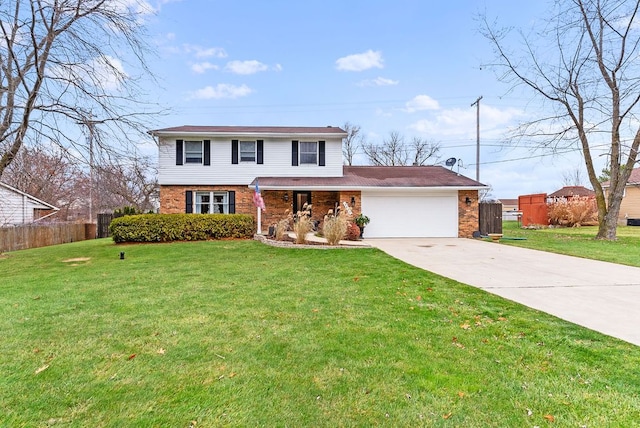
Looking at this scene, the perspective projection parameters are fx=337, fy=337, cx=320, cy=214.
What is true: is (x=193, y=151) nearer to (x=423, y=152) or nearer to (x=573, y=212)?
(x=573, y=212)

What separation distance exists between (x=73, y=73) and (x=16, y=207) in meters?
15.2

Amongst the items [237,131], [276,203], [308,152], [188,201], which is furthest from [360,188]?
[188,201]

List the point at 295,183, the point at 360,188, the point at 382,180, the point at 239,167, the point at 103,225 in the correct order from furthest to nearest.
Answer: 1. the point at 103,225
2. the point at 239,167
3. the point at 382,180
4. the point at 295,183
5. the point at 360,188

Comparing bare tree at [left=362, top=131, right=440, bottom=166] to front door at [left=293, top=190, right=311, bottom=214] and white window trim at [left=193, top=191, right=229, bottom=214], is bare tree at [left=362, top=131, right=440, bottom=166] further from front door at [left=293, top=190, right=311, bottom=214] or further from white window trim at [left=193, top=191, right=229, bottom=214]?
white window trim at [left=193, top=191, right=229, bottom=214]

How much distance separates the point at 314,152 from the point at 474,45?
9549 millimetres

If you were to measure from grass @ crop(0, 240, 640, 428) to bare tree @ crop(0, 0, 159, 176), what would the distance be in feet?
14.9

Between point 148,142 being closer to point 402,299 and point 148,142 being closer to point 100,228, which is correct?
point 402,299

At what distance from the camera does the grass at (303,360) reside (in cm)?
229

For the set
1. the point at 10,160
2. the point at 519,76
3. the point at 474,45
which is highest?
the point at 474,45

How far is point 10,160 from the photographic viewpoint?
884 centimetres

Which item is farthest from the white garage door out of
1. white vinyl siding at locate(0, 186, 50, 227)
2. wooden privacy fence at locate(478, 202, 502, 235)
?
white vinyl siding at locate(0, 186, 50, 227)

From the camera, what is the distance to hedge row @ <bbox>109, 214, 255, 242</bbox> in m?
13.2

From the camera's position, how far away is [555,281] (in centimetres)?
615

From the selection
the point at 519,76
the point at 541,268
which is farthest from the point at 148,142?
the point at 519,76
